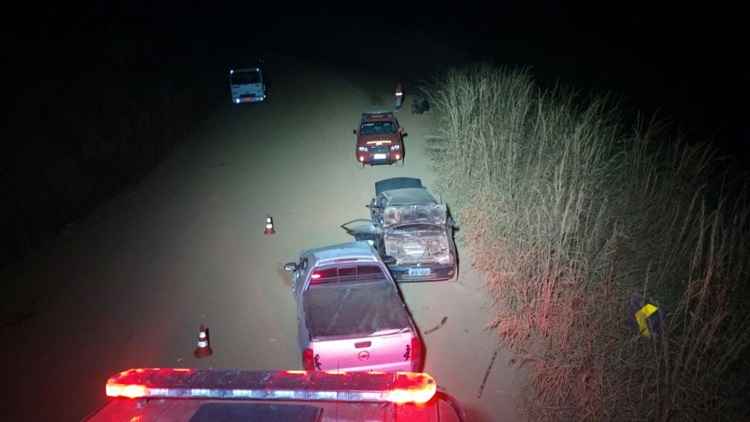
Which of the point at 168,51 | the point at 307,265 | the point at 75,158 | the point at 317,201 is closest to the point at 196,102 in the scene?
the point at 168,51

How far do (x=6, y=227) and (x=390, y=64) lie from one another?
2835cm

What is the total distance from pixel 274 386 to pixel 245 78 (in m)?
27.7

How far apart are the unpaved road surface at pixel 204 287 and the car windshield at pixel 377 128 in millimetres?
1329

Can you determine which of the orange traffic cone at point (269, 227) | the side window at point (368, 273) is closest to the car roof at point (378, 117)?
the orange traffic cone at point (269, 227)

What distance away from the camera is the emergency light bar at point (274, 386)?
10.4ft

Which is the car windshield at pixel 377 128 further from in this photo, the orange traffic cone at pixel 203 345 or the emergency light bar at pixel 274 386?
the emergency light bar at pixel 274 386

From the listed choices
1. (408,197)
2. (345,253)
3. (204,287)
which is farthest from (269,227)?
(345,253)

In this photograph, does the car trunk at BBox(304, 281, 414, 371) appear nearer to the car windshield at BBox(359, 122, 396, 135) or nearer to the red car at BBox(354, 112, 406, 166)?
the red car at BBox(354, 112, 406, 166)

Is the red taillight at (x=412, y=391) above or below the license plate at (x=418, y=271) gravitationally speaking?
above

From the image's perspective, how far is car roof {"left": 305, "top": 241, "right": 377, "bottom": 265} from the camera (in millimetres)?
8938

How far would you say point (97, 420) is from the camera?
3.20 metres

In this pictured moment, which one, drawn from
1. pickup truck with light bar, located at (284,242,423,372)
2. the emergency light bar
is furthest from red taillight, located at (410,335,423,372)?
the emergency light bar

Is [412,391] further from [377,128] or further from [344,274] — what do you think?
[377,128]

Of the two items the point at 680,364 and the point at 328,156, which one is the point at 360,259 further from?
the point at 328,156
